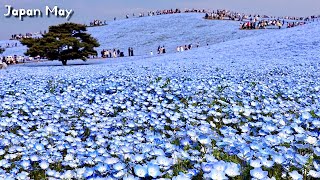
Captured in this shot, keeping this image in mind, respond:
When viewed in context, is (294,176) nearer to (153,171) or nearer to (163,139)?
(153,171)

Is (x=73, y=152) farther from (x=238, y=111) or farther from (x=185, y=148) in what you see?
(x=238, y=111)

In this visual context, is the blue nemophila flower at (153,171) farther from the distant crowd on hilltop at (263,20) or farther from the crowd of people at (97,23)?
the crowd of people at (97,23)

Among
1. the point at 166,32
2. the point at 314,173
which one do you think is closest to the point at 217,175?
the point at 314,173

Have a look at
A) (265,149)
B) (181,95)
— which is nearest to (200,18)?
(181,95)

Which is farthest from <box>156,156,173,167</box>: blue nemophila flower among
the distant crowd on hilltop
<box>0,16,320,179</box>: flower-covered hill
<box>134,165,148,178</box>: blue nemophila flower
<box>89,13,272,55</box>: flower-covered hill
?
the distant crowd on hilltop

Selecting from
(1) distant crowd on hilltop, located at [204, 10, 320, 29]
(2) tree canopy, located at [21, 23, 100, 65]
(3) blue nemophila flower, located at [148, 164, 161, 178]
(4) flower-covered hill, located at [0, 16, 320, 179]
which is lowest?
(4) flower-covered hill, located at [0, 16, 320, 179]

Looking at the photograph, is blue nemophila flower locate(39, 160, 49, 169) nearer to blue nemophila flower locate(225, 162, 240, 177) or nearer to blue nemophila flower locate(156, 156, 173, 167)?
blue nemophila flower locate(156, 156, 173, 167)

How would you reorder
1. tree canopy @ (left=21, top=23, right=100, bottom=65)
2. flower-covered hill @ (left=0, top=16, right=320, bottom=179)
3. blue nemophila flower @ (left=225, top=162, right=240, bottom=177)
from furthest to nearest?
tree canopy @ (left=21, top=23, right=100, bottom=65) → flower-covered hill @ (left=0, top=16, right=320, bottom=179) → blue nemophila flower @ (left=225, top=162, right=240, bottom=177)

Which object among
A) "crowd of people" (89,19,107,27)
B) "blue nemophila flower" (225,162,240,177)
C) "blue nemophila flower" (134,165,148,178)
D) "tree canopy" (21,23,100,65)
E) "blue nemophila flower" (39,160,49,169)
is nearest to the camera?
"blue nemophila flower" (225,162,240,177)
